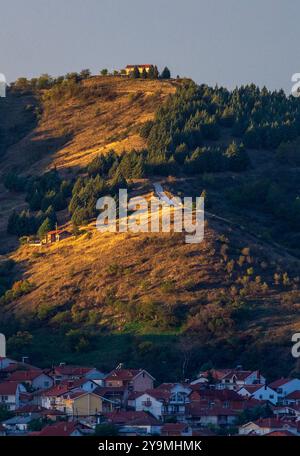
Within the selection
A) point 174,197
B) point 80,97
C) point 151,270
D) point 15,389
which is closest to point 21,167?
point 80,97

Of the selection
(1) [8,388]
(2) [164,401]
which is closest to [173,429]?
(2) [164,401]

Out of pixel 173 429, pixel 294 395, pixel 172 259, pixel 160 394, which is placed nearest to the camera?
pixel 173 429

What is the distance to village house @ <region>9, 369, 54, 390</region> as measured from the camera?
85188 millimetres

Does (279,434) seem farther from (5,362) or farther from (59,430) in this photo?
(5,362)

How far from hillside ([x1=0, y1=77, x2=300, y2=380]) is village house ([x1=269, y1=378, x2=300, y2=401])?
446 cm

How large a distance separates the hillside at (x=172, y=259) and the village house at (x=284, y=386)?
14.6 feet

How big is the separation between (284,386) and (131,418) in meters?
11.7

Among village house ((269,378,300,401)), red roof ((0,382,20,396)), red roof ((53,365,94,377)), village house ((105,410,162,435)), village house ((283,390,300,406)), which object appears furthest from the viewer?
red roof ((53,365,94,377))

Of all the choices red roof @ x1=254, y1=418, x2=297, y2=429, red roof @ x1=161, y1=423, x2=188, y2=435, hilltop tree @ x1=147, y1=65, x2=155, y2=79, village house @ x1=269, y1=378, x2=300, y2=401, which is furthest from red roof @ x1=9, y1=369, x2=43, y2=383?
hilltop tree @ x1=147, y1=65, x2=155, y2=79

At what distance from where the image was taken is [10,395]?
266 ft

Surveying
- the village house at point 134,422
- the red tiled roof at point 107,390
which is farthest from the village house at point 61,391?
the village house at point 134,422

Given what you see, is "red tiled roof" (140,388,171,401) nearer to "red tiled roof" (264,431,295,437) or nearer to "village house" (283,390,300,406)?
"village house" (283,390,300,406)

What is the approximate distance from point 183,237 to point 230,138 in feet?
90.7

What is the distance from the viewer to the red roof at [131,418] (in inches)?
2798
